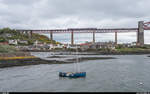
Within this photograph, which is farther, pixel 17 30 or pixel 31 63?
pixel 17 30

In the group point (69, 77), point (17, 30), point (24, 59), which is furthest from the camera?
point (17, 30)

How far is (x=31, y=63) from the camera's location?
51.7m

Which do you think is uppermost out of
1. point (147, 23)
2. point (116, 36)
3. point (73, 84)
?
point (147, 23)

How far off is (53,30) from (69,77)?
136914mm

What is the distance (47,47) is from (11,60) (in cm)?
10468

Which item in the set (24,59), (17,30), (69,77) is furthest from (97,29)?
(69,77)

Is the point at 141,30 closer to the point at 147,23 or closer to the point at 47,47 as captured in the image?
the point at 147,23

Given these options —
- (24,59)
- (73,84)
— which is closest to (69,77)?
(73,84)

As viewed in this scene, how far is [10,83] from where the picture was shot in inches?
1094

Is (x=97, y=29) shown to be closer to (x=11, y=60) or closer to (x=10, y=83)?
(x=11, y=60)

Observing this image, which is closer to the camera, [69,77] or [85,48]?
[69,77]

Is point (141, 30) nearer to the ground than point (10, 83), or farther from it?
farther from it

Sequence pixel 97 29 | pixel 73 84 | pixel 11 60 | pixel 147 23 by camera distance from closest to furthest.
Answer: pixel 73 84
pixel 11 60
pixel 147 23
pixel 97 29

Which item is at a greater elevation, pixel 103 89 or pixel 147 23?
pixel 147 23
